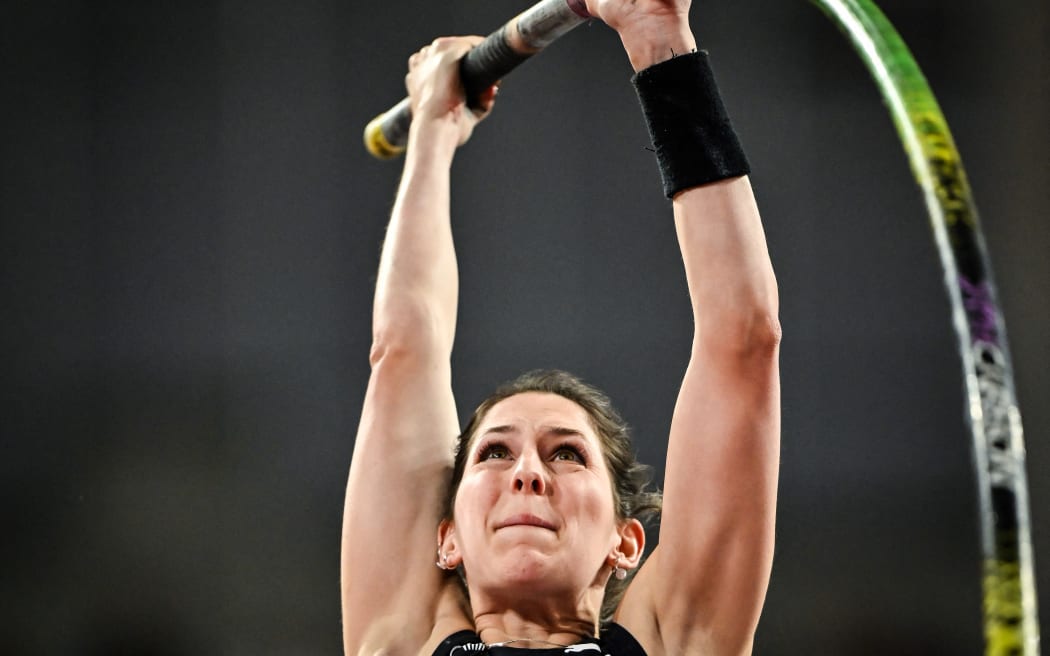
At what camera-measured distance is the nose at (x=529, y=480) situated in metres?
1.58

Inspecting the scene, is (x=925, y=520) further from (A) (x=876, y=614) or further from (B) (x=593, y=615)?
(B) (x=593, y=615)

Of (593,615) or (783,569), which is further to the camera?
(783,569)

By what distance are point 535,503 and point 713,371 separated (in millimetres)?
311

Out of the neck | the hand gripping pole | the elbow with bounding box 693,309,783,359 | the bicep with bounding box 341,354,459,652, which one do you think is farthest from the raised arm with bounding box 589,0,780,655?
the bicep with bounding box 341,354,459,652

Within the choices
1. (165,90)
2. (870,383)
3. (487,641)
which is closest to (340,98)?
(165,90)

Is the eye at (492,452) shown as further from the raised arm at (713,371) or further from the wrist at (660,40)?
the wrist at (660,40)

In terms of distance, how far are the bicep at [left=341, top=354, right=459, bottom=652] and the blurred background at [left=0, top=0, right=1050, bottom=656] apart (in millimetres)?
1667

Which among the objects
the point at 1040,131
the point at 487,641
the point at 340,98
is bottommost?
the point at 487,641

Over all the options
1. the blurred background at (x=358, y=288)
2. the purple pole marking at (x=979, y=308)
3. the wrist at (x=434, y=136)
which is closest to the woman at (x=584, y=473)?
the wrist at (x=434, y=136)

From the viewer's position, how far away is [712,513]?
1.49 metres

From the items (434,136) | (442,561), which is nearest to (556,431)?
(442,561)

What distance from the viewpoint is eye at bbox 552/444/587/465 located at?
5.42 ft

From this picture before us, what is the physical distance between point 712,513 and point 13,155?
3173 mm

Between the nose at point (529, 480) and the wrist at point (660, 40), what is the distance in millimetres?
575
